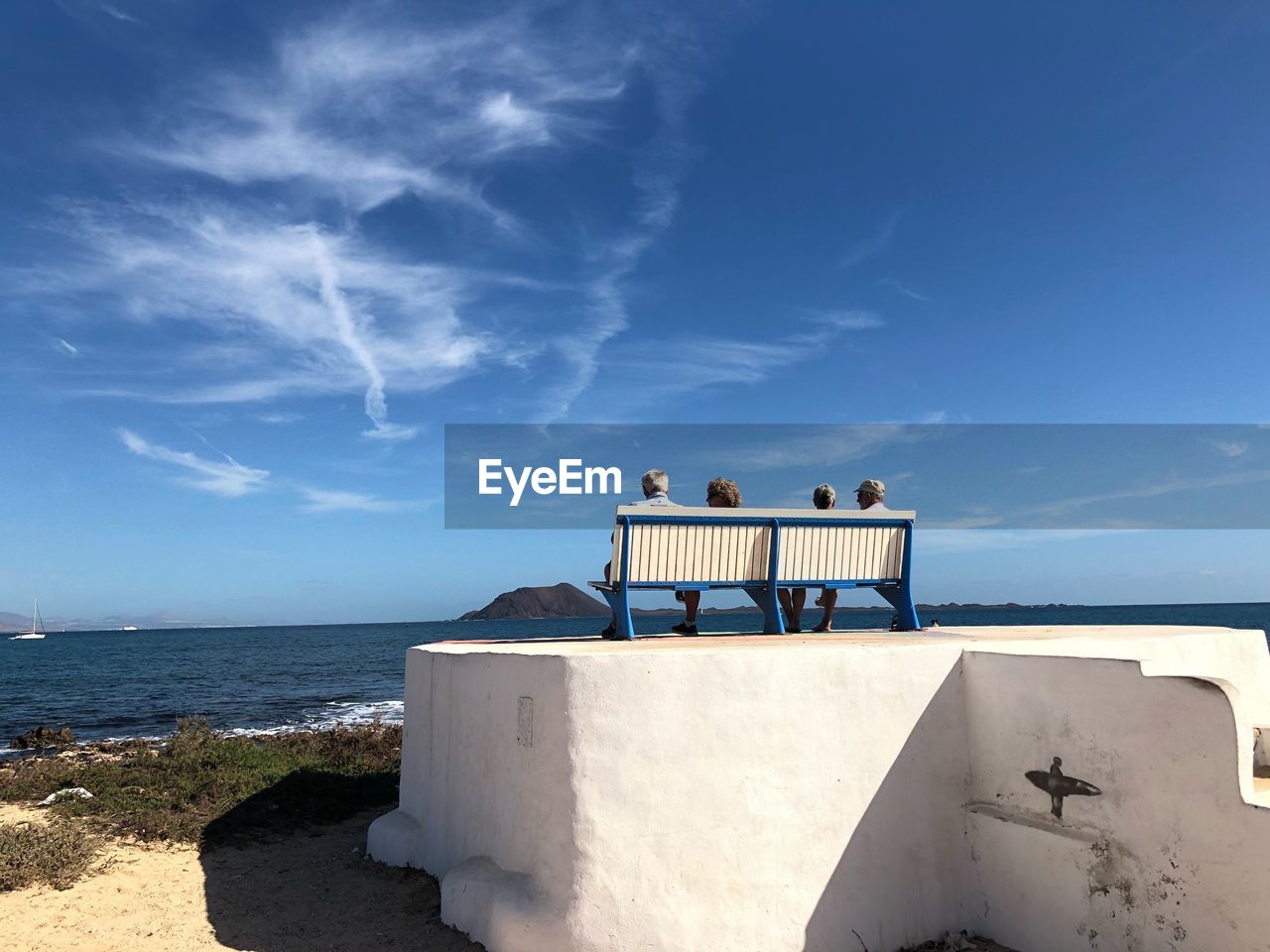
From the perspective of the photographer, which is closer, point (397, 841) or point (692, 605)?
point (397, 841)

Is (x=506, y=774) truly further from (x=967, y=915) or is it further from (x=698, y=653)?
(x=967, y=915)

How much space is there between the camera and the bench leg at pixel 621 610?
21.2ft

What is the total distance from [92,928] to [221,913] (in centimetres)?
77

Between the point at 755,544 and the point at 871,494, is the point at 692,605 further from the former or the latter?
the point at 871,494

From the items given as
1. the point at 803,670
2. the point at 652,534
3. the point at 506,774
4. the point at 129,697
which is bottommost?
the point at 129,697

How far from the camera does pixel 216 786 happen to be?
30.5ft

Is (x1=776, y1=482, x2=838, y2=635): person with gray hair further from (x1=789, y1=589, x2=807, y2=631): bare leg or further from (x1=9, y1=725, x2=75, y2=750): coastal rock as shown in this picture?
(x1=9, y1=725, x2=75, y2=750): coastal rock

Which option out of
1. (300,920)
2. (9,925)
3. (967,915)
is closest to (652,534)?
(967,915)

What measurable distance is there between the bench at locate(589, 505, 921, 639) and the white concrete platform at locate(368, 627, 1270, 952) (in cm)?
135

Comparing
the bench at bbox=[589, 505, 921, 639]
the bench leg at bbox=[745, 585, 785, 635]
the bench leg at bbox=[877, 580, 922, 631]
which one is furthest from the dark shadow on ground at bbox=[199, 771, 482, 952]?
the bench leg at bbox=[877, 580, 922, 631]

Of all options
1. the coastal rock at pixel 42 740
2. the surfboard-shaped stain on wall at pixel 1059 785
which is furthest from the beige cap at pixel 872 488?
the coastal rock at pixel 42 740

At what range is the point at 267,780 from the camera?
32.1 ft

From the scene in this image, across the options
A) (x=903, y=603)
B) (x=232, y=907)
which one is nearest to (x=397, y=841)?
Answer: (x=232, y=907)

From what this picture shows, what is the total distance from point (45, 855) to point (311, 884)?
2.20 m
